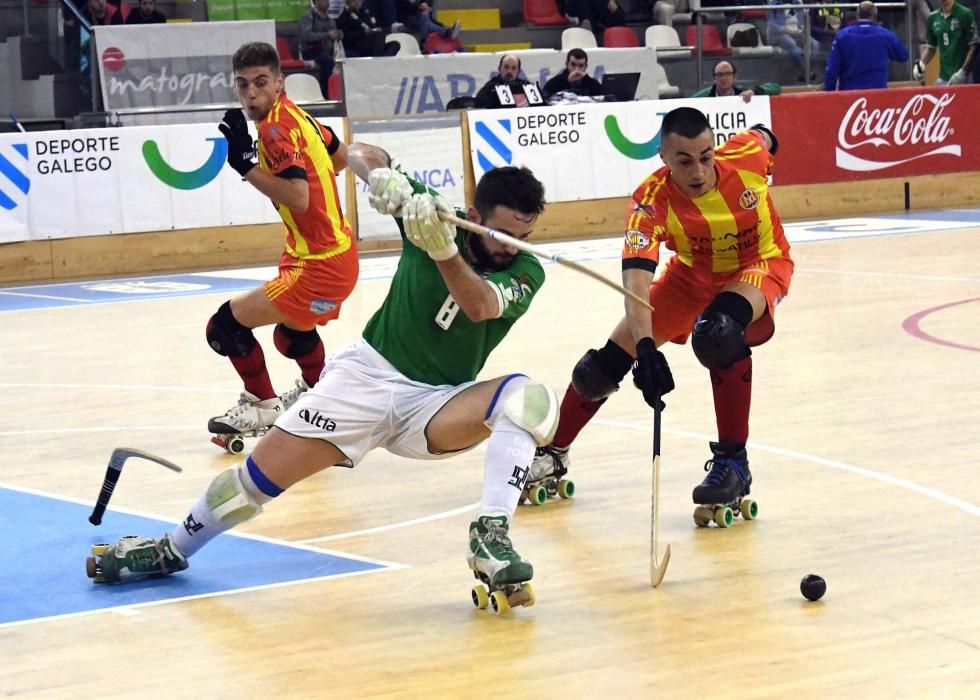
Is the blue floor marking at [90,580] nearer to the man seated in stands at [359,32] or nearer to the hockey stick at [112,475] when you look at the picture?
the hockey stick at [112,475]

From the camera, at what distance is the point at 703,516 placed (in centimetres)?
645

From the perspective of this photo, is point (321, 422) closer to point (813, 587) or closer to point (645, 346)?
point (645, 346)

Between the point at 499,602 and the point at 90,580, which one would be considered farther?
the point at 90,580

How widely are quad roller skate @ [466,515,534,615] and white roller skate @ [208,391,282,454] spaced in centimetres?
322

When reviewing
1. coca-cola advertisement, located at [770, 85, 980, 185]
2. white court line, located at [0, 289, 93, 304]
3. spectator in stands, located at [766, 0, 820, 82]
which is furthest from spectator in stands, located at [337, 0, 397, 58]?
white court line, located at [0, 289, 93, 304]

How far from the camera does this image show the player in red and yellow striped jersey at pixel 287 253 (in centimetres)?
822

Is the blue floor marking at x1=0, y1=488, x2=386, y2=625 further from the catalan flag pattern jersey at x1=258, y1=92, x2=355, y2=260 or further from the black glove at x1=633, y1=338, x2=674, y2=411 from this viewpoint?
the catalan flag pattern jersey at x1=258, y1=92, x2=355, y2=260

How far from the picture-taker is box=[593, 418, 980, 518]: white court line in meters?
6.56

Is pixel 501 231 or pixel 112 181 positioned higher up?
pixel 501 231

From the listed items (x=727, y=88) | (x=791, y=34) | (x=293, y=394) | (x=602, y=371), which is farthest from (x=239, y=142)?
(x=791, y=34)

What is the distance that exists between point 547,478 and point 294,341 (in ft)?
7.08

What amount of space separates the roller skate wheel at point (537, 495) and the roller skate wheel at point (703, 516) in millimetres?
769

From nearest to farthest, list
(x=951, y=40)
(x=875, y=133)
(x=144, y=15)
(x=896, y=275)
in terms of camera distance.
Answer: (x=896, y=275)
(x=875, y=133)
(x=144, y=15)
(x=951, y=40)

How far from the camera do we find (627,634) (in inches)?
199
